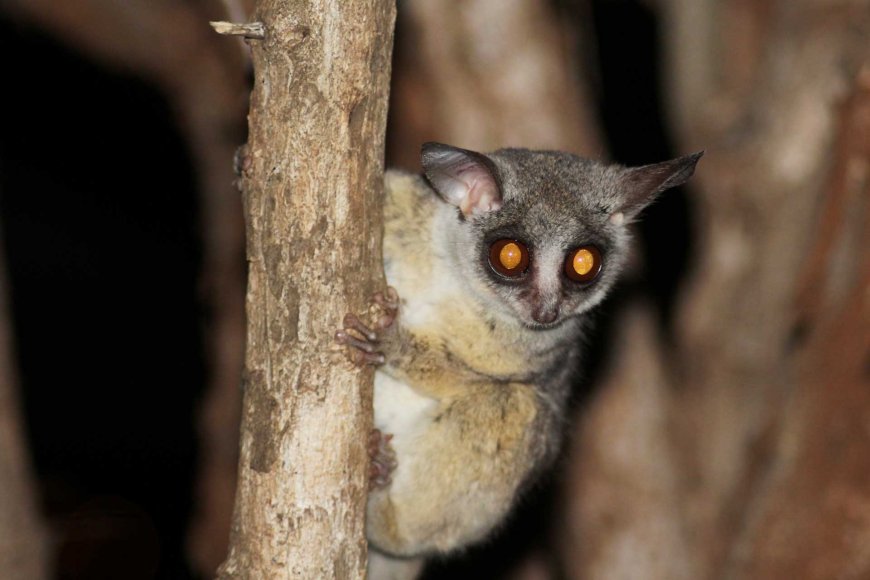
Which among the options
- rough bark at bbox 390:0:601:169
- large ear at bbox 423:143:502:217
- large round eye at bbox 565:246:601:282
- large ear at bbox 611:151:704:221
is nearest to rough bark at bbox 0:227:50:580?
large ear at bbox 423:143:502:217

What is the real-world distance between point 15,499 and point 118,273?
468cm

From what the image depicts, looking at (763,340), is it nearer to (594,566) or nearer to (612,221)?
(594,566)

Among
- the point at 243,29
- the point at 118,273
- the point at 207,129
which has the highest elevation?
the point at 243,29

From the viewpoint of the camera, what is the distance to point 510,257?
12.3ft

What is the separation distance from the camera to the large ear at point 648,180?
12.1ft

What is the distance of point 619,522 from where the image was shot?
647 centimetres

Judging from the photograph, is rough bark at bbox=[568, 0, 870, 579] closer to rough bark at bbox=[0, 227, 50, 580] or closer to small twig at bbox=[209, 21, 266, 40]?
rough bark at bbox=[0, 227, 50, 580]

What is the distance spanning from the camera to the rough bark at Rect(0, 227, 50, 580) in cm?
400

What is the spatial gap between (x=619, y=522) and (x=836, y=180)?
2.40 m

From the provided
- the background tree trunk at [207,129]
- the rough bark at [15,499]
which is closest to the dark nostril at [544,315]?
the rough bark at [15,499]

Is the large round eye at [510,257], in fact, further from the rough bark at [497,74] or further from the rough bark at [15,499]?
the rough bark at [497,74]

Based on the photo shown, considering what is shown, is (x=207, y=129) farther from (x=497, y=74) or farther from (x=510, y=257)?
(x=510, y=257)

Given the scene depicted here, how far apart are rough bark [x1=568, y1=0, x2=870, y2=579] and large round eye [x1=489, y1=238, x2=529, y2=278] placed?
9.64 feet

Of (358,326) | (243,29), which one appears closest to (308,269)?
(358,326)
